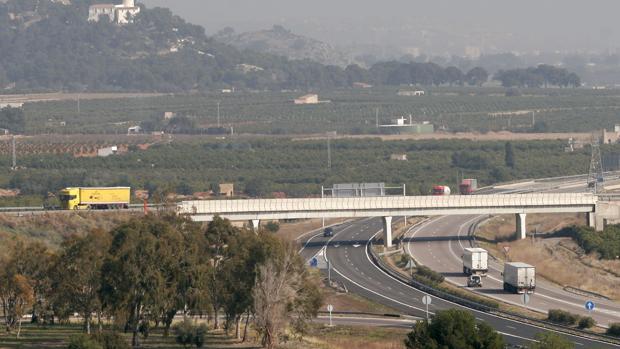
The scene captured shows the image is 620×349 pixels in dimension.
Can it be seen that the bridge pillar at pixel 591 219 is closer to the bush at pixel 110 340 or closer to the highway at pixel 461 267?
the highway at pixel 461 267

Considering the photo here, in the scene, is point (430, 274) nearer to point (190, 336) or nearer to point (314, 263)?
point (314, 263)

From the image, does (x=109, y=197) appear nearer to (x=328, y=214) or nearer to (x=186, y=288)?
(x=328, y=214)

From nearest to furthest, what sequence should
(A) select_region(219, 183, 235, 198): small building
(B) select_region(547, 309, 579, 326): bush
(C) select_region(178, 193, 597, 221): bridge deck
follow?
(B) select_region(547, 309, 579, 326): bush, (C) select_region(178, 193, 597, 221): bridge deck, (A) select_region(219, 183, 235, 198): small building

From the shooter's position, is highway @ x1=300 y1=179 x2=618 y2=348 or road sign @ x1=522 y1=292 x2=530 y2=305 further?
road sign @ x1=522 y1=292 x2=530 y2=305

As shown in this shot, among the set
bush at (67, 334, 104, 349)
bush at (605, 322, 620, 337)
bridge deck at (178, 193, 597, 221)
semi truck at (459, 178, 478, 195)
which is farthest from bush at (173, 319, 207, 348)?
semi truck at (459, 178, 478, 195)

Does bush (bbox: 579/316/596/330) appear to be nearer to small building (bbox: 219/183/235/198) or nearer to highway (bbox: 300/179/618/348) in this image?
highway (bbox: 300/179/618/348)

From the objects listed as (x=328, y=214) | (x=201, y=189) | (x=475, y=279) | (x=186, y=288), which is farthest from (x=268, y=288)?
(x=201, y=189)
